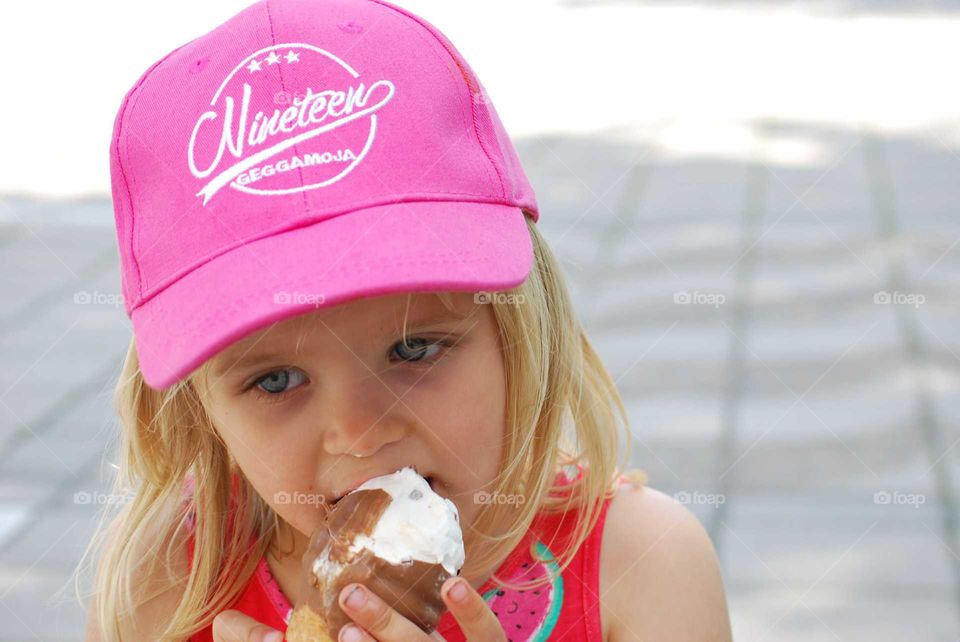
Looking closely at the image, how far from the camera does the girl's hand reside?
4.89 feet

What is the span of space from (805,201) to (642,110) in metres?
1.44

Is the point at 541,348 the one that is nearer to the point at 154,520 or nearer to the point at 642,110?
the point at 154,520

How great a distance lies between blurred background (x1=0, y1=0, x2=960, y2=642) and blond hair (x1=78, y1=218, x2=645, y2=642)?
0.95 meters

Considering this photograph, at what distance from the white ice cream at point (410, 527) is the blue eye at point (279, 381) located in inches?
6.2

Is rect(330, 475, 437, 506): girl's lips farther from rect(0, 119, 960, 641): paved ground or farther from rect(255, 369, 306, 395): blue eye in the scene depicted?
rect(0, 119, 960, 641): paved ground

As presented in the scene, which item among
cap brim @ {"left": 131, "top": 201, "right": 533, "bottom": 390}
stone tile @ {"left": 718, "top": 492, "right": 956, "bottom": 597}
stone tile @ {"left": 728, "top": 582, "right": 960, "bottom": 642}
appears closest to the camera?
cap brim @ {"left": 131, "top": 201, "right": 533, "bottom": 390}

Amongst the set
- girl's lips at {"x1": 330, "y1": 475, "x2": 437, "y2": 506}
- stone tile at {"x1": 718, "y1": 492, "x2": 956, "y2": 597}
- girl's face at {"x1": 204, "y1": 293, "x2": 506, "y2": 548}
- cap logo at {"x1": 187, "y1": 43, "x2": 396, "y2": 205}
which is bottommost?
stone tile at {"x1": 718, "y1": 492, "x2": 956, "y2": 597}

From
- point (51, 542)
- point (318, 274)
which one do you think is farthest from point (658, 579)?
point (51, 542)

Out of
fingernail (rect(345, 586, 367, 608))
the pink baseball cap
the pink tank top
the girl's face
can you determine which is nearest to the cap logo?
the pink baseball cap

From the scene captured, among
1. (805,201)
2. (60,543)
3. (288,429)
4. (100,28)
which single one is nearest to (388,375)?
(288,429)

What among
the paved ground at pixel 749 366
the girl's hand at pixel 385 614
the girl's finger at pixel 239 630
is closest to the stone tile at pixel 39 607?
the paved ground at pixel 749 366

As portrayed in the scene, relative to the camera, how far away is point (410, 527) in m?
1.53

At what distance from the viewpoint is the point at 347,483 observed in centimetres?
158

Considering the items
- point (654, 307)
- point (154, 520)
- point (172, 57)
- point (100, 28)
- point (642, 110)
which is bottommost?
point (100, 28)
